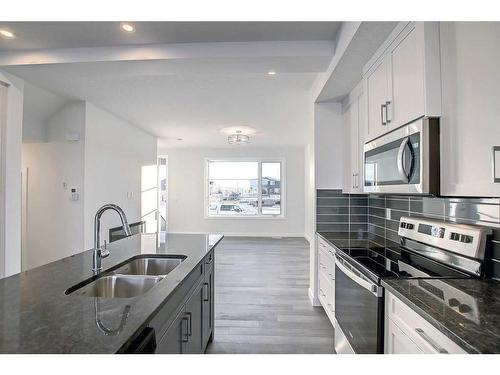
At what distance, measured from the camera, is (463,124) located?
1212 mm

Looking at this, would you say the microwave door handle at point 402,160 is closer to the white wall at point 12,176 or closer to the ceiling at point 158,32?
the ceiling at point 158,32

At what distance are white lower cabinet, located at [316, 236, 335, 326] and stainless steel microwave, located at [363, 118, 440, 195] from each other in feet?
3.13

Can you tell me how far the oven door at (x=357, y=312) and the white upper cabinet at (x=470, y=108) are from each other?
2.22 feet

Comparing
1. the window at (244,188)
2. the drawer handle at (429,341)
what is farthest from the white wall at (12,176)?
the window at (244,188)

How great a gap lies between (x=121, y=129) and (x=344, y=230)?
409 cm

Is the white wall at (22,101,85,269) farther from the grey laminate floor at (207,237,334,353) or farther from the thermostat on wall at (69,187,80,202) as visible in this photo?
the grey laminate floor at (207,237,334,353)

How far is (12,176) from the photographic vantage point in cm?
276

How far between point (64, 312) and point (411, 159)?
1.73 metres

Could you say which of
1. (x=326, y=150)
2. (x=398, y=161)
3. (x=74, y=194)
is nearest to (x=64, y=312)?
(x=398, y=161)

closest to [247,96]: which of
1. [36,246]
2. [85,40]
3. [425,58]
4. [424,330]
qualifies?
[85,40]

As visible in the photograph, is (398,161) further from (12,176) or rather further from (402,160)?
(12,176)

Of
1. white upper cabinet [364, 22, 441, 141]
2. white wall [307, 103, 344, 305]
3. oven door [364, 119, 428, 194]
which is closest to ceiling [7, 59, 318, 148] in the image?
white wall [307, 103, 344, 305]

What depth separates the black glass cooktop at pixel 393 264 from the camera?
1.53 metres
